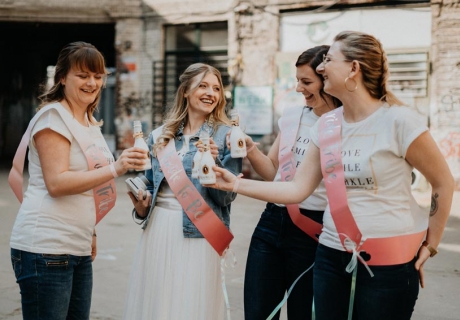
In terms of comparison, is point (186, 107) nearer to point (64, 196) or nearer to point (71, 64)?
point (71, 64)

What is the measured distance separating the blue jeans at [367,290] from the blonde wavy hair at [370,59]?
708 mm

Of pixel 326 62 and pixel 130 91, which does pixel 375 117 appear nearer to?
pixel 326 62

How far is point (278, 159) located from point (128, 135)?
1190 centimetres

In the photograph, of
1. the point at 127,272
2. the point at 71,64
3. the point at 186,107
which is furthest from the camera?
the point at 127,272

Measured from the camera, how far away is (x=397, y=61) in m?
11.7

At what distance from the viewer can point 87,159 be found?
8.54ft

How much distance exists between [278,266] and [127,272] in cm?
313

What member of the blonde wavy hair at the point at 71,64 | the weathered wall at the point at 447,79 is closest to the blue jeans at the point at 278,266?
the blonde wavy hair at the point at 71,64

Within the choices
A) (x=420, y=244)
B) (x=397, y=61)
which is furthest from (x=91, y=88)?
(x=397, y=61)

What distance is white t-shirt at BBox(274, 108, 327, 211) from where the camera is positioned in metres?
2.96

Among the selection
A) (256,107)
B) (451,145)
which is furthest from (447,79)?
(256,107)

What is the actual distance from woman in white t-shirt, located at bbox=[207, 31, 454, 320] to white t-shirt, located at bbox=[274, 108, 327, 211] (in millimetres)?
472

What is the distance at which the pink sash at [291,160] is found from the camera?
292 cm

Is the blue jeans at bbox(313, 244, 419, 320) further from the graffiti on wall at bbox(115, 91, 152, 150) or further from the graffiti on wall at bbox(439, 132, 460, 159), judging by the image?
the graffiti on wall at bbox(115, 91, 152, 150)
